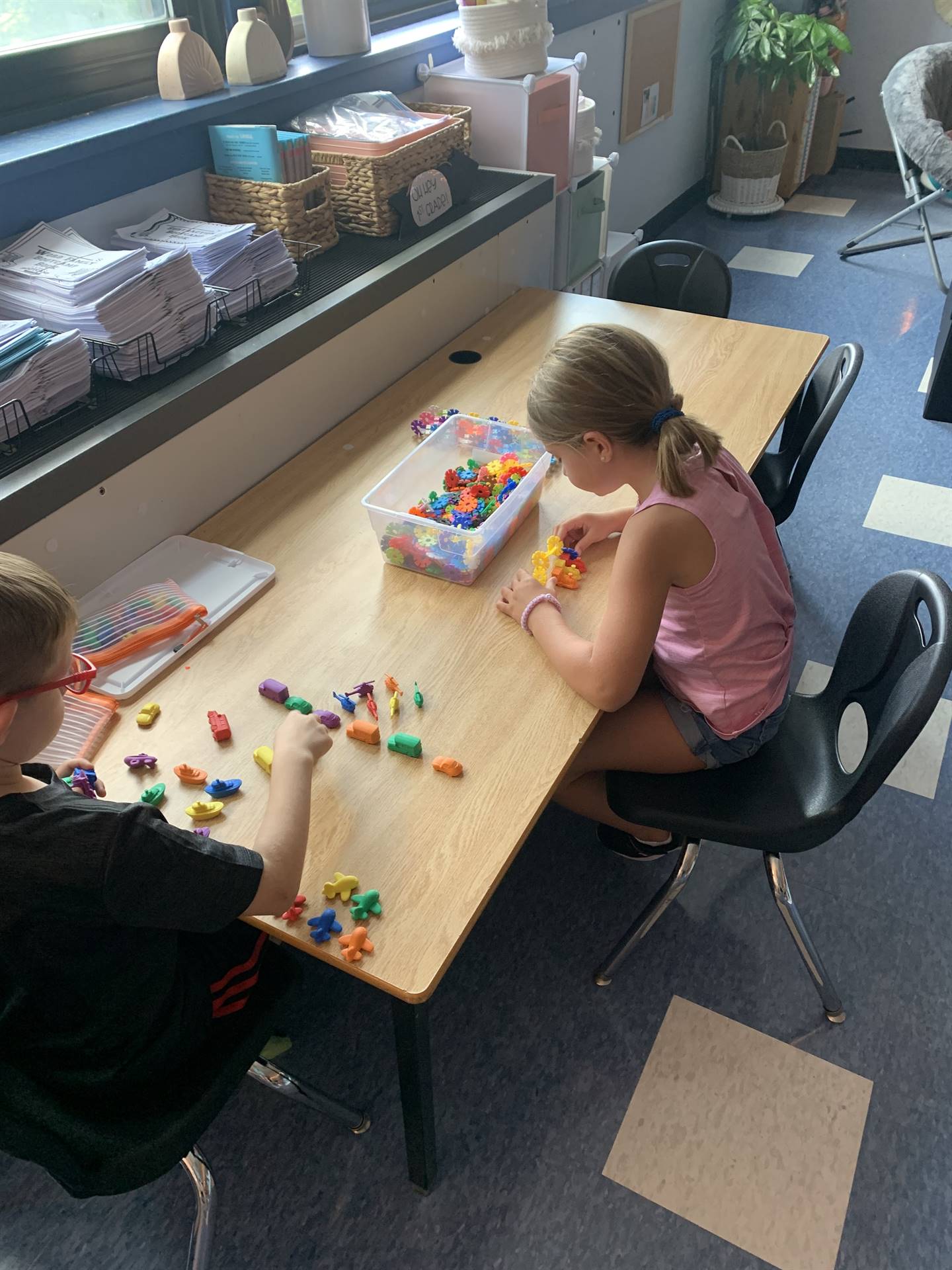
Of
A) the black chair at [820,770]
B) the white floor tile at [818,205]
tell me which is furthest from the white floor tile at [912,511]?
the white floor tile at [818,205]

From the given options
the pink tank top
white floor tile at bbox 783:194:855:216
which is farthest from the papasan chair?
the pink tank top

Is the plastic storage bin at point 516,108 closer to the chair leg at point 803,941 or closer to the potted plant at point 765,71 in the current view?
the chair leg at point 803,941

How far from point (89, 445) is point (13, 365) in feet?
0.56

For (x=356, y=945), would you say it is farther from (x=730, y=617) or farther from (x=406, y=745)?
(x=730, y=617)

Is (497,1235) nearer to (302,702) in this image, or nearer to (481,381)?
(302,702)

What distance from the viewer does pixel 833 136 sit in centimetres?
493

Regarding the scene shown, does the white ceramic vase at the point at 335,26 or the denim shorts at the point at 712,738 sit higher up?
the white ceramic vase at the point at 335,26

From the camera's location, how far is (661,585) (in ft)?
3.96

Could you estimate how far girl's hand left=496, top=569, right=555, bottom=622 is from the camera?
134cm

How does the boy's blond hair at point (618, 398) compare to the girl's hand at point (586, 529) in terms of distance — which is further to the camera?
the girl's hand at point (586, 529)

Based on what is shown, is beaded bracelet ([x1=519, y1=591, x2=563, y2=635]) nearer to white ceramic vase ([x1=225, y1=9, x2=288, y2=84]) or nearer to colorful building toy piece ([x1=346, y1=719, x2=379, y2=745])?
colorful building toy piece ([x1=346, y1=719, x2=379, y2=745])

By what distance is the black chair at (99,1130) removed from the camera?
2.99 ft

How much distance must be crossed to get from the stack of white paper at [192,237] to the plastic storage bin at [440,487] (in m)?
0.51

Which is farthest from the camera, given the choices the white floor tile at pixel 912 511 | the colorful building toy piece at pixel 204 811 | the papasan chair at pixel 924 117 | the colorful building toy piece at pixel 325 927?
the papasan chair at pixel 924 117
